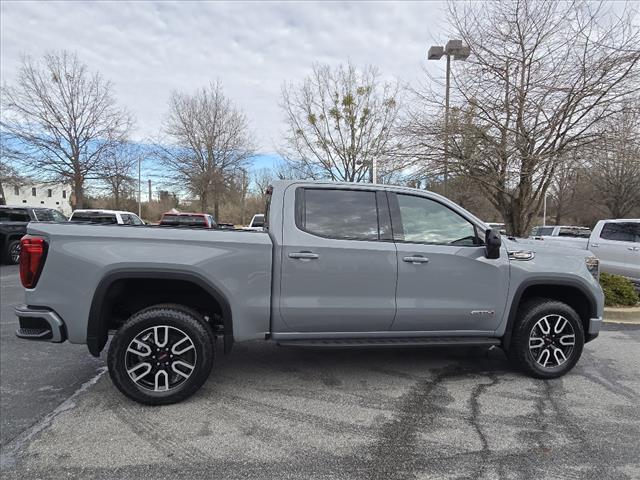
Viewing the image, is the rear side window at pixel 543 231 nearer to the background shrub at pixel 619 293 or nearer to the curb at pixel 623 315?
the background shrub at pixel 619 293

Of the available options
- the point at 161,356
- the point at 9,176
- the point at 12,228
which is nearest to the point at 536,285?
the point at 161,356

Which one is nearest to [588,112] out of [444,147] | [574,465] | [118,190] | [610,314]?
[444,147]

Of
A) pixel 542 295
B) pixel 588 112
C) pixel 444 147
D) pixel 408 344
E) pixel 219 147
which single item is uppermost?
pixel 219 147

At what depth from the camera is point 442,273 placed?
3801 millimetres

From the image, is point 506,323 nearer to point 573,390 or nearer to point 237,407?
point 573,390

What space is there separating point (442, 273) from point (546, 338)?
1311 mm

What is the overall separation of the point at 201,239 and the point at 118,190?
1037 inches

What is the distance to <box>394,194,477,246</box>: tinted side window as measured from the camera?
12.8 ft

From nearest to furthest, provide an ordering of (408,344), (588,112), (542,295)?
(408,344)
(542,295)
(588,112)

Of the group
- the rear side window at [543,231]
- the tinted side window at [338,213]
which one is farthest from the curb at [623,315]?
the rear side window at [543,231]

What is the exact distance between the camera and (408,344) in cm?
377

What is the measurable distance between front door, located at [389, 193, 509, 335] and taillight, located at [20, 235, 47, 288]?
2944 mm

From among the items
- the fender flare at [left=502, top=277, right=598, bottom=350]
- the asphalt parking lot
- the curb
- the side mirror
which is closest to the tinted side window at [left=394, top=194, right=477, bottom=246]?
the side mirror

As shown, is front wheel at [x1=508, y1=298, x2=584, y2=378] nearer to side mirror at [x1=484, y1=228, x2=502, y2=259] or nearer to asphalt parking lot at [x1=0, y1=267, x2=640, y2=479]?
asphalt parking lot at [x1=0, y1=267, x2=640, y2=479]
